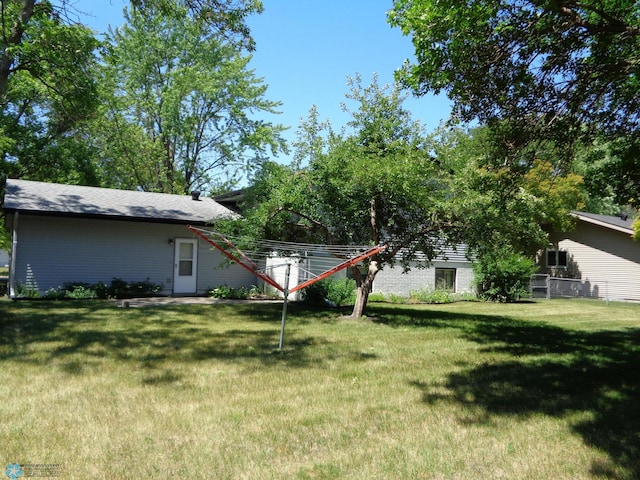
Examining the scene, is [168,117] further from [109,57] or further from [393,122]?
[393,122]

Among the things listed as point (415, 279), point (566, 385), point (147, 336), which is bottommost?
point (147, 336)

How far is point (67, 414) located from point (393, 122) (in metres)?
9.81

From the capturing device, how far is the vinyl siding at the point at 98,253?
49.3 feet

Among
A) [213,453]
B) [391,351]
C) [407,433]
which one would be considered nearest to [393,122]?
[391,351]

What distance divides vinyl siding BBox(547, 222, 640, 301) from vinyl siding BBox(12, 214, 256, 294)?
54.4 ft

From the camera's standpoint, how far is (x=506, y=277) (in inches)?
752

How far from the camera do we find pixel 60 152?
22.3m

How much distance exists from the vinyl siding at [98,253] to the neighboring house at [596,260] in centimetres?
1645

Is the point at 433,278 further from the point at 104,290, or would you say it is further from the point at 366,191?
the point at 104,290

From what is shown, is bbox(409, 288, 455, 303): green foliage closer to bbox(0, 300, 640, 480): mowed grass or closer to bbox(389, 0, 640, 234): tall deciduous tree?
bbox(0, 300, 640, 480): mowed grass

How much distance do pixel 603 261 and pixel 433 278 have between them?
8559 millimetres

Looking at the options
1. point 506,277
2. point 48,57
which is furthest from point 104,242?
point 506,277

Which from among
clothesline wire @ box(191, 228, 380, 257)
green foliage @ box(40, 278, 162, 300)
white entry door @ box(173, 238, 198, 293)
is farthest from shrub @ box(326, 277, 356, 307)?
green foliage @ box(40, 278, 162, 300)

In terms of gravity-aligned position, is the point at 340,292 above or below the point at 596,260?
below
